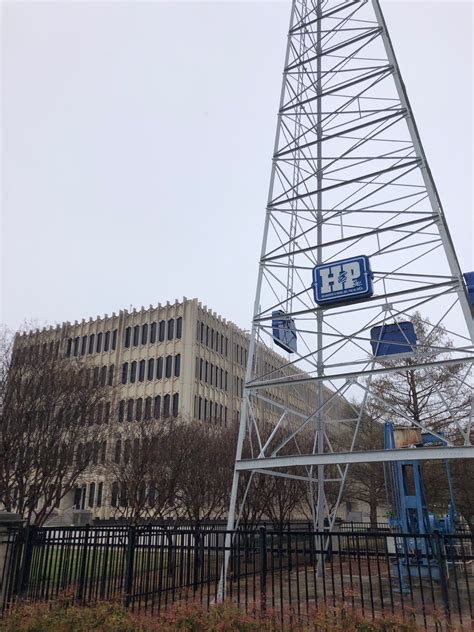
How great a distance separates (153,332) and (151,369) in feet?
12.4

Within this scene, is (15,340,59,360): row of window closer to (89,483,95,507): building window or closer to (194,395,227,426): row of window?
(194,395,227,426): row of window

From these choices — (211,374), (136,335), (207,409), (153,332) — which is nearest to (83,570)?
(207,409)

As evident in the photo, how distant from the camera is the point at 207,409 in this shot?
49.1 meters

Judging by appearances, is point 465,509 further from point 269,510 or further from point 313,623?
point 313,623

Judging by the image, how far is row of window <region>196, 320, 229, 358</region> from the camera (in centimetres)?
5053

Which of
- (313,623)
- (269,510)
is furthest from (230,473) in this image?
(313,623)

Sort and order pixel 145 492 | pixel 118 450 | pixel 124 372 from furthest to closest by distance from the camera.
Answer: pixel 124 372 → pixel 118 450 → pixel 145 492

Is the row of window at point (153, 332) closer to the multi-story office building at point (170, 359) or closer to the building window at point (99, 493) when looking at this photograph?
the multi-story office building at point (170, 359)

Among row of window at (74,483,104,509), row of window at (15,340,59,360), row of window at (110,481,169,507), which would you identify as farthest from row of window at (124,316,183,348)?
row of window at (15,340,59,360)

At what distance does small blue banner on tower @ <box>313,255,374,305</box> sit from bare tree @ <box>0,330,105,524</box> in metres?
8.91

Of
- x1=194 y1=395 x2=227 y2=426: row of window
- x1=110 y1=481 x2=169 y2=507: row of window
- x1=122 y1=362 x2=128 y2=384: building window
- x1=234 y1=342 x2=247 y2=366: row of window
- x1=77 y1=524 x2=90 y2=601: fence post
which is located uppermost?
x1=234 y1=342 x2=247 y2=366: row of window

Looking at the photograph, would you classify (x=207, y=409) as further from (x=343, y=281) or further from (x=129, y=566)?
(x=129, y=566)

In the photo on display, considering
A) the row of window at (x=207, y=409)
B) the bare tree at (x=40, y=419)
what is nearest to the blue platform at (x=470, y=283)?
the bare tree at (x=40, y=419)

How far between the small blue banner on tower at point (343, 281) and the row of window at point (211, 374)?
115 ft
